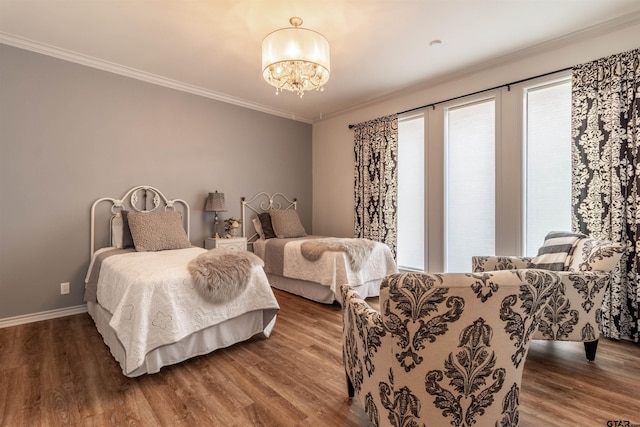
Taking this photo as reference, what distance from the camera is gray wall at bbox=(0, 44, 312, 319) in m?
2.88

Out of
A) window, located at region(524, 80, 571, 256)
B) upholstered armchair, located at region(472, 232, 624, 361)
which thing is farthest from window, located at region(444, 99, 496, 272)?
upholstered armchair, located at region(472, 232, 624, 361)

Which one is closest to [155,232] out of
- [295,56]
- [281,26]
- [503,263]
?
[295,56]

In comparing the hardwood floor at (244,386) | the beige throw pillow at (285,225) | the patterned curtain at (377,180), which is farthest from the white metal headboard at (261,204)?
the hardwood floor at (244,386)

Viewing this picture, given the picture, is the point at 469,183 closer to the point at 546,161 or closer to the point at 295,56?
the point at 546,161

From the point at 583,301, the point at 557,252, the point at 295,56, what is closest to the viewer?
the point at 583,301

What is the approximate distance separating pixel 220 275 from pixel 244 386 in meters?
0.78

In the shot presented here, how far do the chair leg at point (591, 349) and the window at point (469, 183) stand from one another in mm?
1342

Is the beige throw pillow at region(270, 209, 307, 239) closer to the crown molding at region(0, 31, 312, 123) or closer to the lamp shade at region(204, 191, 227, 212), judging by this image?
the lamp shade at region(204, 191, 227, 212)

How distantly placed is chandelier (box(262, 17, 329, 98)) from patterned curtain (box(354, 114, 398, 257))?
206 cm

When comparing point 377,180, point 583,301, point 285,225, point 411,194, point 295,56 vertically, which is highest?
point 295,56

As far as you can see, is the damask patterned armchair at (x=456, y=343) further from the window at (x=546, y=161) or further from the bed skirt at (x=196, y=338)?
the window at (x=546, y=161)

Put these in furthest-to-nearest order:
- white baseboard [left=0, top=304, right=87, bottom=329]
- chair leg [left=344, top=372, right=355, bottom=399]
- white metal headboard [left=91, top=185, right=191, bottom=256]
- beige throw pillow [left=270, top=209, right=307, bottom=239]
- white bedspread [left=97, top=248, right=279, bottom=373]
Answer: beige throw pillow [left=270, top=209, right=307, bottom=239] < white metal headboard [left=91, top=185, right=191, bottom=256] < white baseboard [left=0, top=304, right=87, bottom=329] < white bedspread [left=97, top=248, right=279, bottom=373] < chair leg [left=344, top=372, right=355, bottom=399]

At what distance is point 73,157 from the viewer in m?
3.17

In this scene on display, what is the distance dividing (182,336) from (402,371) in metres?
1.57
